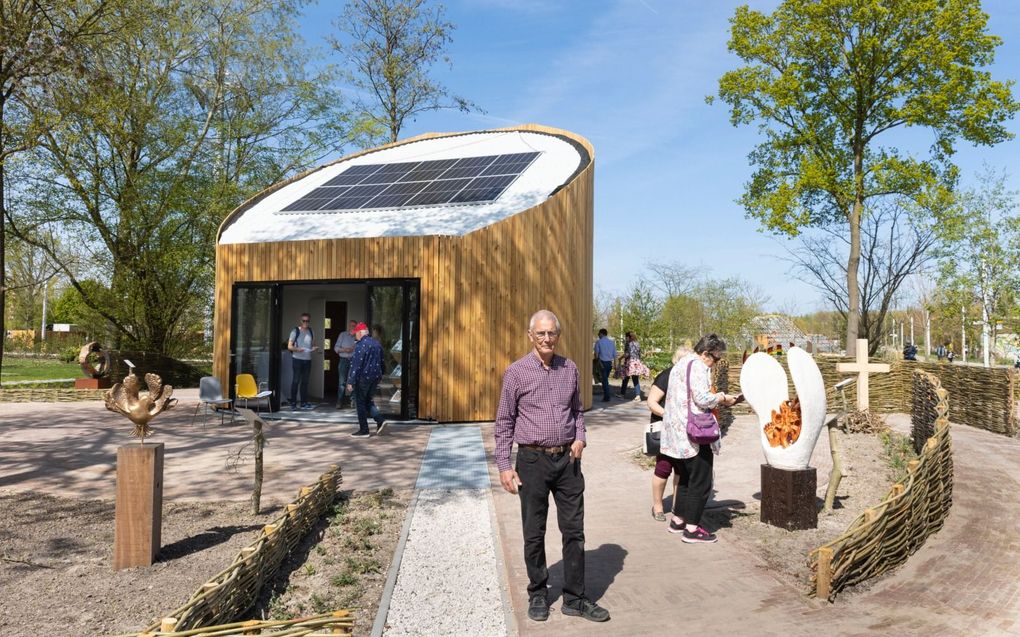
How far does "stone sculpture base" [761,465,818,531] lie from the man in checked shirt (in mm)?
2479

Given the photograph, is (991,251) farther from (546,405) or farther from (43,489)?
(43,489)

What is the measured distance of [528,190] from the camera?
13445 mm

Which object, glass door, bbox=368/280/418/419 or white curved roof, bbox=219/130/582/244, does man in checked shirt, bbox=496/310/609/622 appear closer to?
glass door, bbox=368/280/418/419

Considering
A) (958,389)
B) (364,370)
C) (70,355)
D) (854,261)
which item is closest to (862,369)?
(958,389)

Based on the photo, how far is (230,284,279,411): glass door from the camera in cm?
1262

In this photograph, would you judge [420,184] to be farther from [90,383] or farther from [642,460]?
[90,383]

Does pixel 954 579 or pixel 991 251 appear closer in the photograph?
pixel 954 579

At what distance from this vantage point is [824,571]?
161 inches

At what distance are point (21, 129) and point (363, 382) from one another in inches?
296

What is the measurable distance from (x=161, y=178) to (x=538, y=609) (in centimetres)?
1990

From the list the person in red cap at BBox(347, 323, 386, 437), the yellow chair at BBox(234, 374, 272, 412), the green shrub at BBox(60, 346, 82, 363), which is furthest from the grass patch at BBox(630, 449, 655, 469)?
the green shrub at BBox(60, 346, 82, 363)

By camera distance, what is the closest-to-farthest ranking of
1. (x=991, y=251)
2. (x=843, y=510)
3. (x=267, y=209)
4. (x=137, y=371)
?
(x=843, y=510) → (x=267, y=209) → (x=137, y=371) → (x=991, y=251)

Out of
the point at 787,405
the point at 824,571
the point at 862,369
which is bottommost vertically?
the point at 824,571

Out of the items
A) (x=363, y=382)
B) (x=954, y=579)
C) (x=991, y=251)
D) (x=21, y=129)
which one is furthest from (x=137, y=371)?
(x=991, y=251)
